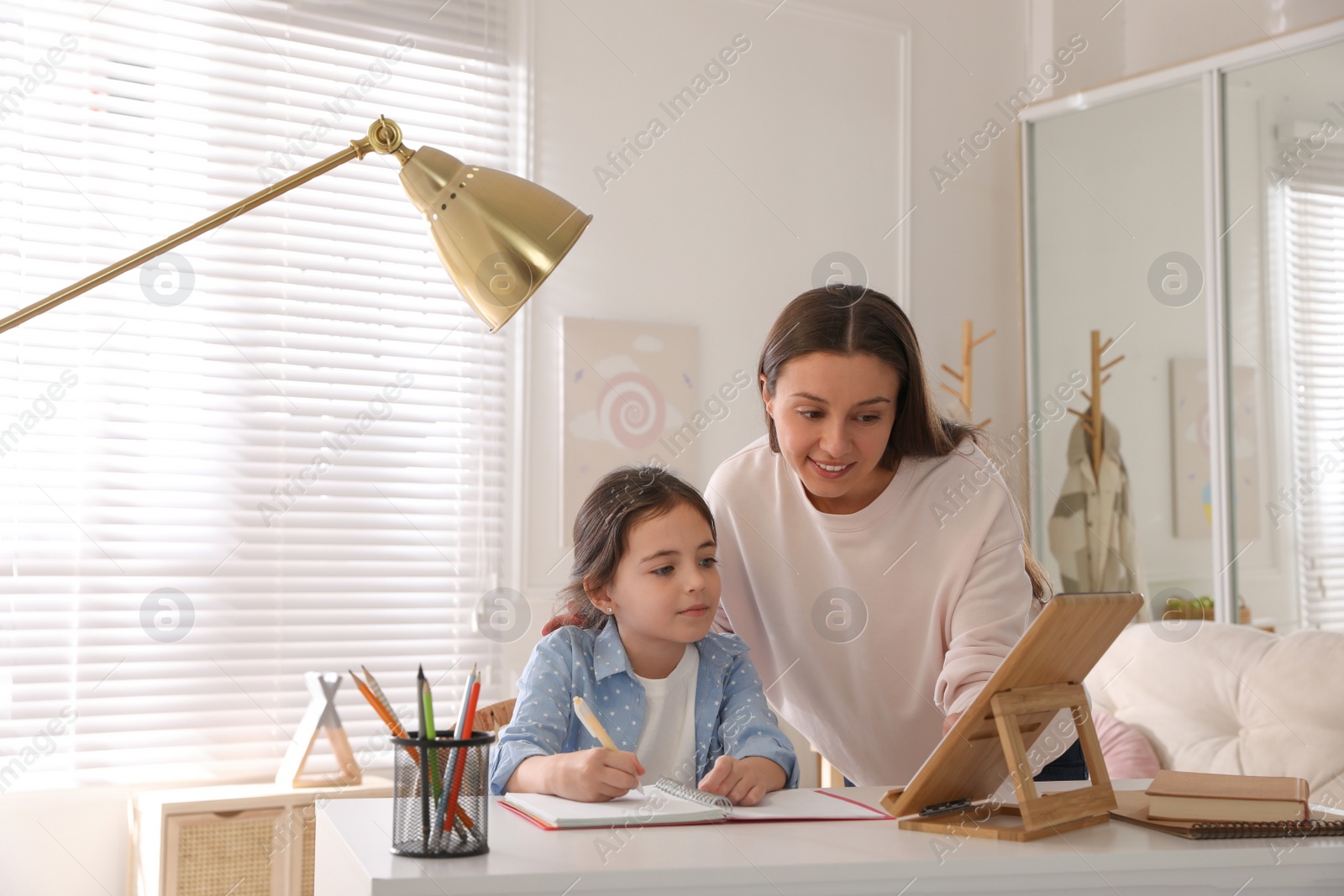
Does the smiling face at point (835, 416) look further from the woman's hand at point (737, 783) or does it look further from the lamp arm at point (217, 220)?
the lamp arm at point (217, 220)

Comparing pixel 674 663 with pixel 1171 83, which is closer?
pixel 674 663

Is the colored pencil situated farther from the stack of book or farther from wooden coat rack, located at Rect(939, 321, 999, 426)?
wooden coat rack, located at Rect(939, 321, 999, 426)

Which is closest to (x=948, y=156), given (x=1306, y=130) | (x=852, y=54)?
(x=852, y=54)

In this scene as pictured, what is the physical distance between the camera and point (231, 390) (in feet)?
10.7

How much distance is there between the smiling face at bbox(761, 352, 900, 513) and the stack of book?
0.57m

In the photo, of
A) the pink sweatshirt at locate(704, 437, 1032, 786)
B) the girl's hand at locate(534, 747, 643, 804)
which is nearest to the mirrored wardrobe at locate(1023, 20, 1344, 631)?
the pink sweatshirt at locate(704, 437, 1032, 786)

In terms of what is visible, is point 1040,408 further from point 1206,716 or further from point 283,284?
point 283,284

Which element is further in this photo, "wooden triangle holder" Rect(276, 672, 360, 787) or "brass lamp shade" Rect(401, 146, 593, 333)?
"wooden triangle holder" Rect(276, 672, 360, 787)

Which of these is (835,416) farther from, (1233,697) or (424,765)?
(1233,697)

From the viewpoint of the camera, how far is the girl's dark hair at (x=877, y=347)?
1.64 meters

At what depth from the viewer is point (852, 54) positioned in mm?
4195

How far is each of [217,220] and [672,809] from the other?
2.51 feet

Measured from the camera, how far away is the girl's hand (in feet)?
3.89

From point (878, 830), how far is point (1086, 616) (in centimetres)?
29
